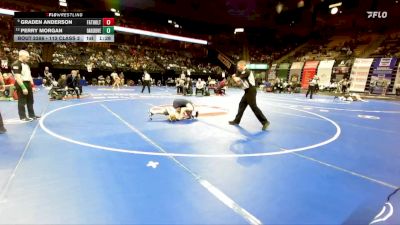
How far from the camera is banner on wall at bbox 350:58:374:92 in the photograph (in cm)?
2717

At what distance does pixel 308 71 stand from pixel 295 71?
7.09 ft

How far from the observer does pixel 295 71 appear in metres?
34.1

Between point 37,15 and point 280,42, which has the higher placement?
point 280,42

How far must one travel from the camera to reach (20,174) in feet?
11.4

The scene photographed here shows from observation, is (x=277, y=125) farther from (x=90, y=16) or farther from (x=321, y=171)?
(x=90, y=16)

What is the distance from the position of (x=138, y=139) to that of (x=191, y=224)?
11.0ft

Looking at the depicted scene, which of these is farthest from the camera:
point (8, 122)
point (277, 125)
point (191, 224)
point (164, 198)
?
point (277, 125)

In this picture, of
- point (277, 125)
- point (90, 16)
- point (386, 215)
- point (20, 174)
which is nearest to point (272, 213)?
point (386, 215)

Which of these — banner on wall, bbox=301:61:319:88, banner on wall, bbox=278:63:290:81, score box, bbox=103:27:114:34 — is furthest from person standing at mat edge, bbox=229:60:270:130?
banner on wall, bbox=278:63:290:81

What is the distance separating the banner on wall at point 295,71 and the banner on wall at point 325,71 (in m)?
2.88

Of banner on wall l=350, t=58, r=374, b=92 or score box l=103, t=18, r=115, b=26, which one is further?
banner on wall l=350, t=58, r=374, b=92
